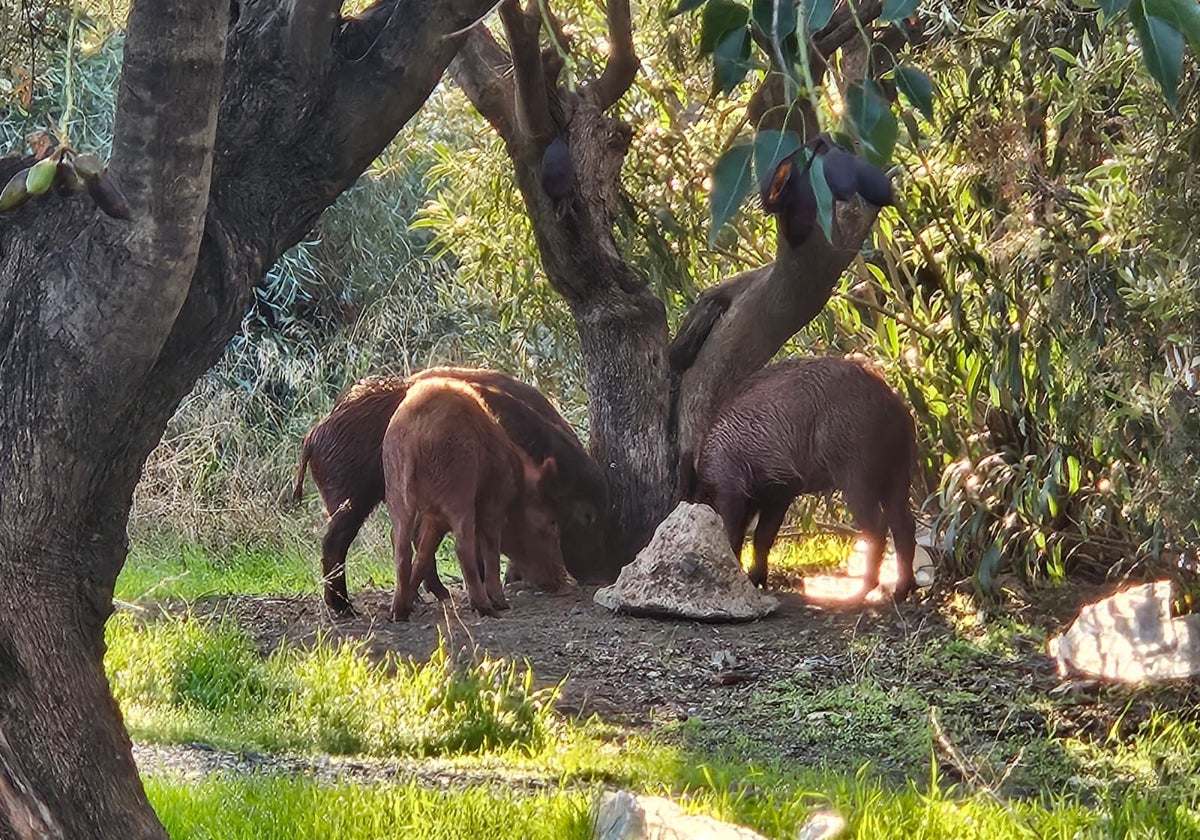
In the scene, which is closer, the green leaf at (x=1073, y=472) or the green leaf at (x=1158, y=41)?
the green leaf at (x=1158, y=41)

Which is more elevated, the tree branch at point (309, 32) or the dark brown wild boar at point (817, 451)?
the tree branch at point (309, 32)

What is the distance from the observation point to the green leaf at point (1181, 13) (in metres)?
1.75

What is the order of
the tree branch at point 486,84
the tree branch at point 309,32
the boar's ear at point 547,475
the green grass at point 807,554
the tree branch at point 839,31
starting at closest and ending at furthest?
the tree branch at point 309,32, the tree branch at point 839,31, the tree branch at point 486,84, the boar's ear at point 547,475, the green grass at point 807,554

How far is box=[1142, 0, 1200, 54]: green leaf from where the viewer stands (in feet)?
5.74

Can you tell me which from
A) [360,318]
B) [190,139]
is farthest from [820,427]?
[360,318]

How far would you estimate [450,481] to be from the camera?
263 inches

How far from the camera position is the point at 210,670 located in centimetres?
558

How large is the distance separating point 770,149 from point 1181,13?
51 cm

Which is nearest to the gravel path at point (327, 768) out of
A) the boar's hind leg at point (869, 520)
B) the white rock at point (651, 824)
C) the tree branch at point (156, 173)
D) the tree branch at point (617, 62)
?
the white rock at point (651, 824)

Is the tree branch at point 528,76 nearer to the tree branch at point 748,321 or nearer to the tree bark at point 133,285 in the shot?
the tree branch at point 748,321

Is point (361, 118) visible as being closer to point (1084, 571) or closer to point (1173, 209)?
point (1173, 209)

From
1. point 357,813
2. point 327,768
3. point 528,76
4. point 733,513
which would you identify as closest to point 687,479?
point 733,513

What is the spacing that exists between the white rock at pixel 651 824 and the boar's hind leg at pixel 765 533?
4.15 m

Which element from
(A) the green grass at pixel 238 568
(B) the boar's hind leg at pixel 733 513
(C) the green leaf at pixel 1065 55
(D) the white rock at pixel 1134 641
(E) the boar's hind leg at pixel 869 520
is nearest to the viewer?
(C) the green leaf at pixel 1065 55
